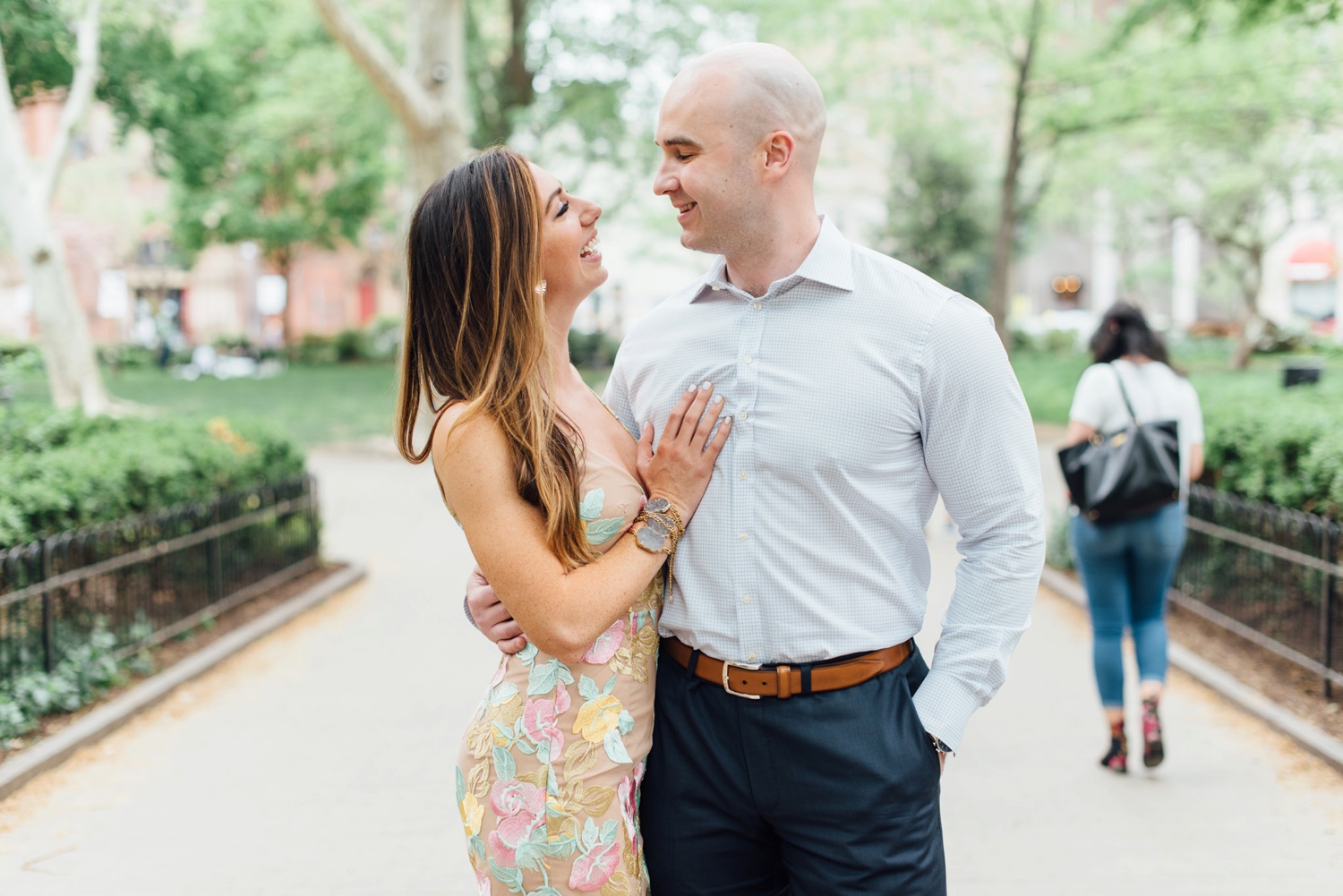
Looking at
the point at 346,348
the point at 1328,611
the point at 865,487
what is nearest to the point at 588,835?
the point at 865,487

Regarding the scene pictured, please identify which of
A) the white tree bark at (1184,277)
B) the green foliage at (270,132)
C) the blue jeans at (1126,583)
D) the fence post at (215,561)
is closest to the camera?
the blue jeans at (1126,583)

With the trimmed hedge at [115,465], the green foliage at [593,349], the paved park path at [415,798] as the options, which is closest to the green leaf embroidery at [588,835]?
the paved park path at [415,798]

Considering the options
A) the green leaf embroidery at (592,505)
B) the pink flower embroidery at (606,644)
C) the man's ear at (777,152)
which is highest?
the man's ear at (777,152)

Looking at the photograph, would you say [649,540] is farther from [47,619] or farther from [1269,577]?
[1269,577]

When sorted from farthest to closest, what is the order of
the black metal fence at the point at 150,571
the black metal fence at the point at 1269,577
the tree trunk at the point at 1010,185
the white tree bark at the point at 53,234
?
the tree trunk at the point at 1010,185 < the white tree bark at the point at 53,234 < the black metal fence at the point at 1269,577 < the black metal fence at the point at 150,571

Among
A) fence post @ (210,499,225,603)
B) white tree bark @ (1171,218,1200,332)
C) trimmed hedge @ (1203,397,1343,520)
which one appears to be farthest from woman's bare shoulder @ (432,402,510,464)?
white tree bark @ (1171,218,1200,332)

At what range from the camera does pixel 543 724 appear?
221cm

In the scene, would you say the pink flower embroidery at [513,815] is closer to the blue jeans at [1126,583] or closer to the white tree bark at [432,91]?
the blue jeans at [1126,583]

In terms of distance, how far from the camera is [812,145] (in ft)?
7.56

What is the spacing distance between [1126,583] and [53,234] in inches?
530

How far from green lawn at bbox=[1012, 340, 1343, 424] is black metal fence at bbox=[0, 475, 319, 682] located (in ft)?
23.5

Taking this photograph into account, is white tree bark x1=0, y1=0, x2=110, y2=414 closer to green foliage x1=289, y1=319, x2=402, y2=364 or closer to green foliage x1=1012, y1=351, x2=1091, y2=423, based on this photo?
green foliage x1=1012, y1=351, x2=1091, y2=423

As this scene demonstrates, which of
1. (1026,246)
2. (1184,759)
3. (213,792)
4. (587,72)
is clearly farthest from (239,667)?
(1026,246)

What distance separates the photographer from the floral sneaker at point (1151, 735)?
5074 mm
